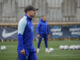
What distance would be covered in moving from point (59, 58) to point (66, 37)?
14.5 metres

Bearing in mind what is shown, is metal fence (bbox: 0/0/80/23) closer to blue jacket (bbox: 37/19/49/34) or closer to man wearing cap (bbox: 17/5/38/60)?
blue jacket (bbox: 37/19/49/34)

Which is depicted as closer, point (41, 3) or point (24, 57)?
point (24, 57)

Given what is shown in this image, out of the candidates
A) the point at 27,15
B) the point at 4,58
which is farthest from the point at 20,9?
the point at 27,15

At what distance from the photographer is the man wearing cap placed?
28.8 feet

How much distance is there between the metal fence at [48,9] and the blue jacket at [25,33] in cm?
2806

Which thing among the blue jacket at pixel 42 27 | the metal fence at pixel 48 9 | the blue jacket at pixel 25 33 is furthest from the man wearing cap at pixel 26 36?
the metal fence at pixel 48 9

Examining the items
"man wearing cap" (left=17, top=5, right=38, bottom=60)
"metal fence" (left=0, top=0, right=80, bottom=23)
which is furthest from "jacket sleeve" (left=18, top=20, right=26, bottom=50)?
"metal fence" (left=0, top=0, right=80, bottom=23)

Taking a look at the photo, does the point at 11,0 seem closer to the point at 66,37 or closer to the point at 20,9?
the point at 20,9

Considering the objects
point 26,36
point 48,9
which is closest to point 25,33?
point 26,36

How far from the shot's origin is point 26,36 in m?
8.96

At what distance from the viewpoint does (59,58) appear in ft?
50.8

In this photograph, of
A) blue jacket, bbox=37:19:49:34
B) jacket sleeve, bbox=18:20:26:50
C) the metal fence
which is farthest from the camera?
the metal fence

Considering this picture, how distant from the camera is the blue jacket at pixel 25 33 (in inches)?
345

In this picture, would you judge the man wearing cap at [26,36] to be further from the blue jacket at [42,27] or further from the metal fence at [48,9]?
the metal fence at [48,9]
